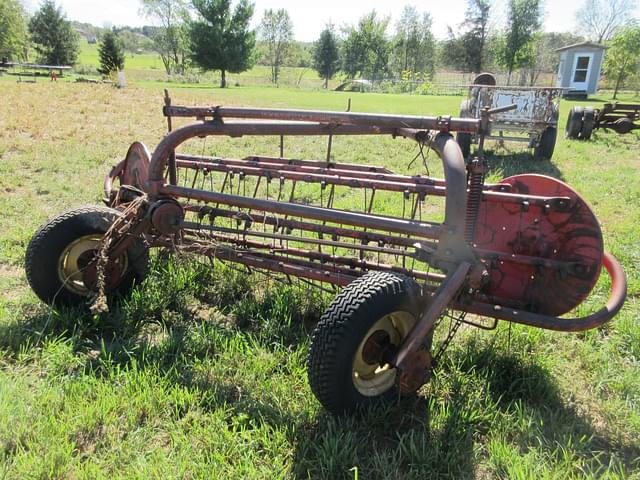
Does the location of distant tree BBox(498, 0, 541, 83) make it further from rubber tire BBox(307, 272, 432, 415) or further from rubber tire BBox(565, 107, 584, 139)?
rubber tire BBox(307, 272, 432, 415)

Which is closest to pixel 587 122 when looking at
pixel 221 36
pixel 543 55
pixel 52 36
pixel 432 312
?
pixel 432 312

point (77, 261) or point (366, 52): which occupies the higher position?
point (366, 52)

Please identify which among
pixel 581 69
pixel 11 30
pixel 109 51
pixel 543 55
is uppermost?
pixel 543 55

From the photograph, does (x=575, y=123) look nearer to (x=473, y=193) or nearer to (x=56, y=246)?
(x=473, y=193)

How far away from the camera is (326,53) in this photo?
58.7 metres

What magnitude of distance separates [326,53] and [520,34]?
2337cm

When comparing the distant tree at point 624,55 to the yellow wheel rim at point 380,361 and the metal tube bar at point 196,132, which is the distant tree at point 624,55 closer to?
the metal tube bar at point 196,132

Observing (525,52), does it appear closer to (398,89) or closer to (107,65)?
(398,89)

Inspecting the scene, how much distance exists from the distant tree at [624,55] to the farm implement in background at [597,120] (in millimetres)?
22965

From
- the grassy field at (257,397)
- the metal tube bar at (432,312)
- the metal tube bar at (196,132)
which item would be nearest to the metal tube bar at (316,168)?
the metal tube bar at (196,132)

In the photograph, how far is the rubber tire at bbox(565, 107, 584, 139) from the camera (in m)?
11.8

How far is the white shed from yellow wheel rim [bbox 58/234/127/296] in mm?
35270

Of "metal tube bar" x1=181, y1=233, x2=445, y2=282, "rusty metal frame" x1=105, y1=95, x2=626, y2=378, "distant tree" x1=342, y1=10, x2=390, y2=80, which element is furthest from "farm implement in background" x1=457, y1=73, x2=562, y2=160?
"distant tree" x1=342, y1=10, x2=390, y2=80

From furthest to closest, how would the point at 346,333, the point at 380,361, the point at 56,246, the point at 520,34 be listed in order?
the point at 520,34 < the point at 56,246 < the point at 380,361 < the point at 346,333
